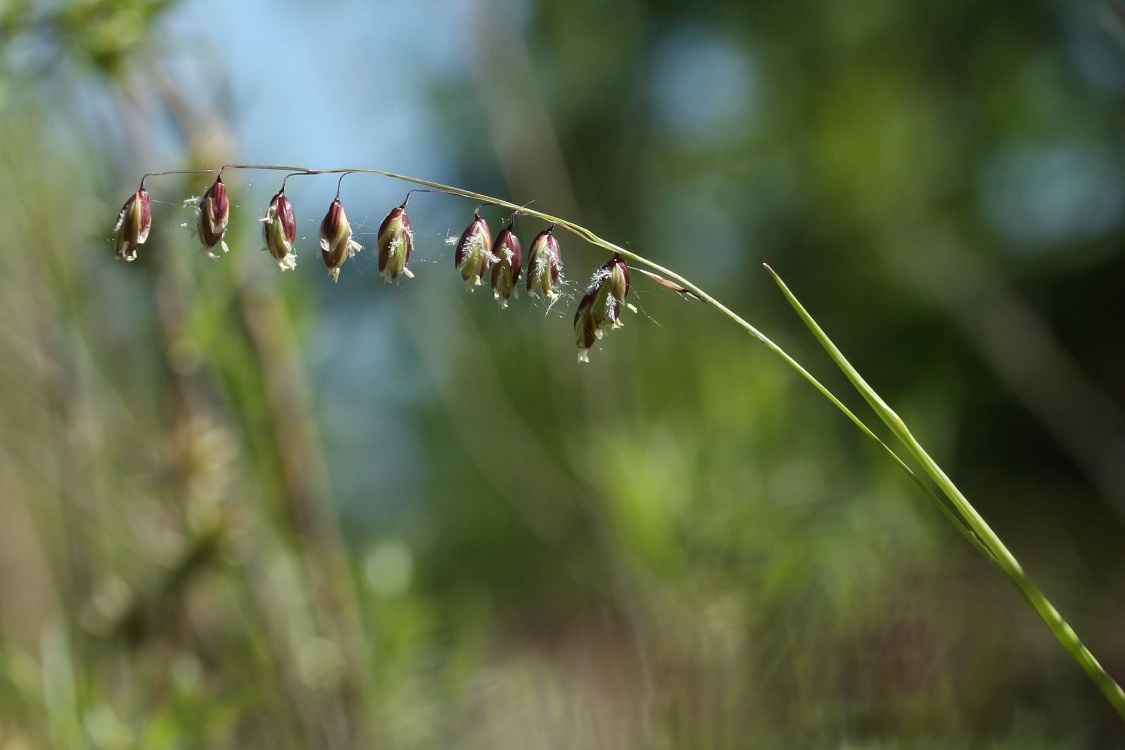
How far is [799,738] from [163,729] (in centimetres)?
64

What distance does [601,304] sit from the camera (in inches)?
19.6

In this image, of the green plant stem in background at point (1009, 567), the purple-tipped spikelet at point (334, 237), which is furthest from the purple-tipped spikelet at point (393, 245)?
the green plant stem in background at point (1009, 567)

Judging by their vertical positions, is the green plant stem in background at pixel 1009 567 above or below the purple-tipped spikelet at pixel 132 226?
below

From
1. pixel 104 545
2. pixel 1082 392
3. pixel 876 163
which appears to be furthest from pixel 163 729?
pixel 876 163

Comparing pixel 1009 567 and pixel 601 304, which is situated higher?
pixel 601 304

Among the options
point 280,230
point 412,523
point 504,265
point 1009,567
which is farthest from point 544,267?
point 412,523

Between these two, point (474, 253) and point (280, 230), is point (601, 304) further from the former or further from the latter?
point (280, 230)

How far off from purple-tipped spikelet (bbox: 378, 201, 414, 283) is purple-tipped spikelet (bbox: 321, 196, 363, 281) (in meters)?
0.02

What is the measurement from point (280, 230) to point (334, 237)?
0.03 meters

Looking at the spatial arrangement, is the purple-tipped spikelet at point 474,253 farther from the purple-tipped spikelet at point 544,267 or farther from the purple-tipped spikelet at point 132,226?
the purple-tipped spikelet at point 132,226

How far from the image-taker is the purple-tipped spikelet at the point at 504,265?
20.5 inches

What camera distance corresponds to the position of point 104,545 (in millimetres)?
1287

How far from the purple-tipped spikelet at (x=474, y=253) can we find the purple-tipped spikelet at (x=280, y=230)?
0.09 m

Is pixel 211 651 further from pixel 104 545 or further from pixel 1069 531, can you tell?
pixel 1069 531
